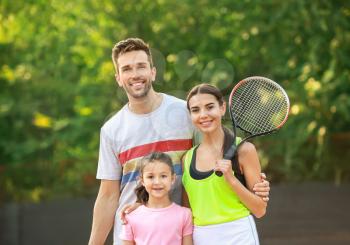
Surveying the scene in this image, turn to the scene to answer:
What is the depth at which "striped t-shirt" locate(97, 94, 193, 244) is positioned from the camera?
11.5 feet

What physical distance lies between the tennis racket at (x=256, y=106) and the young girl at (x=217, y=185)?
26 cm

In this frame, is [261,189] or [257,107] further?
[257,107]

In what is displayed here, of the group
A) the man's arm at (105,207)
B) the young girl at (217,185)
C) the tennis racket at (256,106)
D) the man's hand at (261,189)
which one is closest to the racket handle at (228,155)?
the young girl at (217,185)

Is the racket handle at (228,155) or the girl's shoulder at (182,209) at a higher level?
the racket handle at (228,155)

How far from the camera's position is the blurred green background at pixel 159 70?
816 centimetres

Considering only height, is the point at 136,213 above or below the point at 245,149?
below

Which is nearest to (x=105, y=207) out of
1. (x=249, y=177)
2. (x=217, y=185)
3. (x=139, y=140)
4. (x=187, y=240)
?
(x=139, y=140)

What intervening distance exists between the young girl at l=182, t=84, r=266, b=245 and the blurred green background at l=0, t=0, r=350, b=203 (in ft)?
15.1

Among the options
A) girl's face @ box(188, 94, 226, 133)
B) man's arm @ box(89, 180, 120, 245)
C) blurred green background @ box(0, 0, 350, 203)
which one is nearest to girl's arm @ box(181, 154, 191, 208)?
girl's face @ box(188, 94, 226, 133)

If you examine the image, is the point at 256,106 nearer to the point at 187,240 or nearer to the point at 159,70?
the point at 187,240

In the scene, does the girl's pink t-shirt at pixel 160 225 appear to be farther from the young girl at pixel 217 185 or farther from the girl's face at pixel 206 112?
the girl's face at pixel 206 112

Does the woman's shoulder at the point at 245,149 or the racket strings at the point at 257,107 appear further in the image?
the racket strings at the point at 257,107

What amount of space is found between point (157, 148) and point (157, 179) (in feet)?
0.67

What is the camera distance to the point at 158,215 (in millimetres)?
3338
